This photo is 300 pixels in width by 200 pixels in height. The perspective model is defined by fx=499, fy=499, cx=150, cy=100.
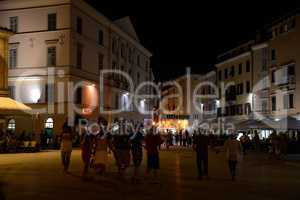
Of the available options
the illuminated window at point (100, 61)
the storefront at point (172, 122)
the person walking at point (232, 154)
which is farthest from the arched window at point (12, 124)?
the person walking at point (232, 154)

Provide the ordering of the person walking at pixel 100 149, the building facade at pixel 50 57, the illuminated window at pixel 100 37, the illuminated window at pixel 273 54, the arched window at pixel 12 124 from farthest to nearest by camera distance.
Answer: the illuminated window at pixel 100 37, the illuminated window at pixel 273 54, the arched window at pixel 12 124, the building facade at pixel 50 57, the person walking at pixel 100 149

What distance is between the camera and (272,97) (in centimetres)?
5275

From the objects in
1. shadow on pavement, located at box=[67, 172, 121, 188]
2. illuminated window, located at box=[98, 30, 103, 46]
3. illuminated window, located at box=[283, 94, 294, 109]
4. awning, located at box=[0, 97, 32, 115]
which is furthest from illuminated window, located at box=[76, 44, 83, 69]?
shadow on pavement, located at box=[67, 172, 121, 188]

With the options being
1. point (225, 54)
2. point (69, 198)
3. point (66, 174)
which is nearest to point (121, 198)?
point (69, 198)

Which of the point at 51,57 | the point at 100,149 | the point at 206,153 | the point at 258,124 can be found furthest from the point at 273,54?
the point at 100,149

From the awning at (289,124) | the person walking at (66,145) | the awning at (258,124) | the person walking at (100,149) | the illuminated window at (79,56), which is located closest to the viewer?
the person walking at (100,149)

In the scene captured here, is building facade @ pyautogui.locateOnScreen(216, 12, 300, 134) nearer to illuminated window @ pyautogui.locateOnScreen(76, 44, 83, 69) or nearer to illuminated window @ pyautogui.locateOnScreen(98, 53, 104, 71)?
illuminated window @ pyautogui.locateOnScreen(98, 53, 104, 71)

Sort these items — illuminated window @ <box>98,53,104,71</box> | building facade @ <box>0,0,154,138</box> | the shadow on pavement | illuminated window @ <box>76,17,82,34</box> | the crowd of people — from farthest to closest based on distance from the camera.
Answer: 1. illuminated window @ <box>98,53,104,71</box>
2. illuminated window @ <box>76,17,82,34</box>
3. building facade @ <box>0,0,154,138</box>
4. the crowd of people
5. the shadow on pavement

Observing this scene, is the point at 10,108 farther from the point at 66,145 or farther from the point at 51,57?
the point at 66,145

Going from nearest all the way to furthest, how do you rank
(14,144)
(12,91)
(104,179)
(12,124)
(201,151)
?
1. (104,179)
2. (201,151)
3. (14,144)
4. (12,124)
5. (12,91)

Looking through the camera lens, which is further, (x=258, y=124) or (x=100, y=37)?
(x=100, y=37)

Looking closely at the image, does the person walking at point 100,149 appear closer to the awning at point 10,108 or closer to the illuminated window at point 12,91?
the awning at point 10,108

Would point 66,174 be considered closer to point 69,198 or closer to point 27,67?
point 69,198

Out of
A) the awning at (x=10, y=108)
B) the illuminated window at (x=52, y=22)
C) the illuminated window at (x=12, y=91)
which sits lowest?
the awning at (x=10, y=108)
